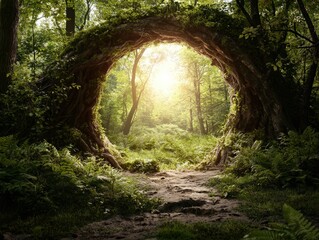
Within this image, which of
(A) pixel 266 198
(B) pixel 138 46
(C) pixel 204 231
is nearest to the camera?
(C) pixel 204 231

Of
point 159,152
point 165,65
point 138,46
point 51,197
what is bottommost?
point 159,152

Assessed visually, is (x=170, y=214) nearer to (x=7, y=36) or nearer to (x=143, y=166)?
(x=143, y=166)

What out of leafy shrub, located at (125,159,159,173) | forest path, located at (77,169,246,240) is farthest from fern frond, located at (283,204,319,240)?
leafy shrub, located at (125,159,159,173)

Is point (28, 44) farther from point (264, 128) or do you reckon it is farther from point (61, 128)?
point (264, 128)

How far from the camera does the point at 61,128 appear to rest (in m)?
11.5

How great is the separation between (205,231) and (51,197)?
3059 mm

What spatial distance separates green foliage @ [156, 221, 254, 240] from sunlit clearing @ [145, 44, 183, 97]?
17.8 metres

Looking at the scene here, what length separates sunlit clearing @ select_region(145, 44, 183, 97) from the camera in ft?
84.1

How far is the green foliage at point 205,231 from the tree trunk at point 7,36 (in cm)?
771

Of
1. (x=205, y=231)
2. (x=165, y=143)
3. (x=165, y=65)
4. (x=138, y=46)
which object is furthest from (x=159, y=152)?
(x=165, y=65)

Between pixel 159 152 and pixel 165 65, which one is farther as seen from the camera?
pixel 165 65

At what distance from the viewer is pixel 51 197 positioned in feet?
19.6

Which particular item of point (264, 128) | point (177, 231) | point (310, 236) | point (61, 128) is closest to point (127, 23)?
point (61, 128)

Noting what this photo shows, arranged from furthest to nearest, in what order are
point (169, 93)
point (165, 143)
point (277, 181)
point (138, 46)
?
point (169, 93) < point (165, 143) < point (138, 46) < point (277, 181)
